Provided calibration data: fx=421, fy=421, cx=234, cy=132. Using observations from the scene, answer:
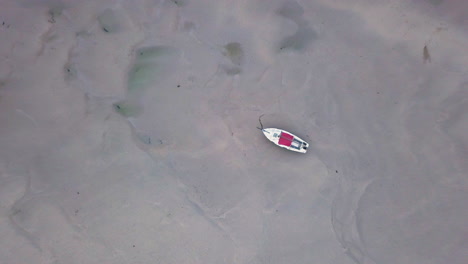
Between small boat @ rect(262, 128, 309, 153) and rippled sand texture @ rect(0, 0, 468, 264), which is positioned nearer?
rippled sand texture @ rect(0, 0, 468, 264)

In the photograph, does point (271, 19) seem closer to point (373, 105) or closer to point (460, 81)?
point (373, 105)

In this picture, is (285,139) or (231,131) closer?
(285,139)

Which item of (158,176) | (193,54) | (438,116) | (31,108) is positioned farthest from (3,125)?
(438,116)

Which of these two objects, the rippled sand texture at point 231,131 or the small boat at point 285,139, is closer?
the rippled sand texture at point 231,131

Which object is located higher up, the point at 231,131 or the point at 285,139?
the point at 285,139
